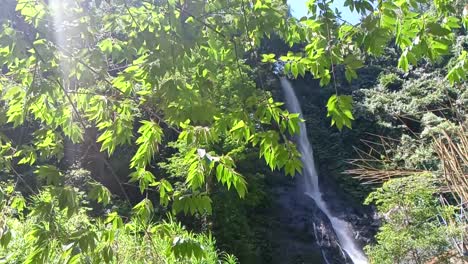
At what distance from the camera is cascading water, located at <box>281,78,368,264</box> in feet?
43.5

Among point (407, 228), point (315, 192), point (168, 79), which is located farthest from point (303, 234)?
point (168, 79)

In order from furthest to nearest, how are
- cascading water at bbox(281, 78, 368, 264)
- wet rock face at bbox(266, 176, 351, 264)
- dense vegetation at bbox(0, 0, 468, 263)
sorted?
cascading water at bbox(281, 78, 368, 264)
wet rock face at bbox(266, 176, 351, 264)
dense vegetation at bbox(0, 0, 468, 263)

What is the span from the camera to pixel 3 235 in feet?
5.31

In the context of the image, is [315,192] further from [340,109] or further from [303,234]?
[340,109]

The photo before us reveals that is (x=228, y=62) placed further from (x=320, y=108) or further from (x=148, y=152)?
(x=320, y=108)

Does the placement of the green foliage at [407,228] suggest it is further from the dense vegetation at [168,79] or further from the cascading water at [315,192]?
the dense vegetation at [168,79]

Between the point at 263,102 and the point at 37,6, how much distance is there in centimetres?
95

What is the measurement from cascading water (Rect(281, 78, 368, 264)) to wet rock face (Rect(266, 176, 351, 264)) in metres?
0.42

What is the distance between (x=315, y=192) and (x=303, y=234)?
303cm

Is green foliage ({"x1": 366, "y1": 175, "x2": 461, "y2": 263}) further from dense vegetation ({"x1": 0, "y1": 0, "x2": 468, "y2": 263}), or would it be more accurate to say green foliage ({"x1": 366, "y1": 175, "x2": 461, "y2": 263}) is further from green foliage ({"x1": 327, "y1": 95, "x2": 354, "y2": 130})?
green foliage ({"x1": 327, "y1": 95, "x2": 354, "y2": 130})

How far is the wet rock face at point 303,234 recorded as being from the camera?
12.4 meters

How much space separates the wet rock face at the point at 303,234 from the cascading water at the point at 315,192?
421mm

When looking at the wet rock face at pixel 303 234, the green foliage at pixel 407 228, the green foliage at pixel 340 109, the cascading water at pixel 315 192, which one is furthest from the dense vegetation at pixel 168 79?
the wet rock face at pixel 303 234

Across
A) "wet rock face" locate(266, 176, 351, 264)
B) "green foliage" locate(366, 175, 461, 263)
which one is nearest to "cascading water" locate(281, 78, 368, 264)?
"wet rock face" locate(266, 176, 351, 264)
